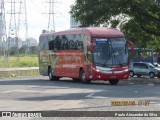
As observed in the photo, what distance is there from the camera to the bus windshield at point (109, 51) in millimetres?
30094

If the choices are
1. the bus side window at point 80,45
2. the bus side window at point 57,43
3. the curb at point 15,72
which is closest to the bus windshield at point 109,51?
the bus side window at point 80,45

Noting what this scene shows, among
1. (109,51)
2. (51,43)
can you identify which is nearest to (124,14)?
(51,43)

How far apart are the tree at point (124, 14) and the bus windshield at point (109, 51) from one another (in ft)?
31.7

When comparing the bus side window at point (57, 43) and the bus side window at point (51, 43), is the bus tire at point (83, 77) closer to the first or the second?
the bus side window at point (57, 43)

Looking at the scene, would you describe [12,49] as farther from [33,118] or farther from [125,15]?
[33,118]

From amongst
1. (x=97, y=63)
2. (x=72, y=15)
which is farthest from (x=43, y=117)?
(x=72, y=15)

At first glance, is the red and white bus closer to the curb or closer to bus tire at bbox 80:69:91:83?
bus tire at bbox 80:69:91:83

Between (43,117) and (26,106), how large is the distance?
10.4 feet

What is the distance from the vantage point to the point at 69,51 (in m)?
33.0

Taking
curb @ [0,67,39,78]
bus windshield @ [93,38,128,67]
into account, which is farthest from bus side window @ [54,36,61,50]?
curb @ [0,67,39,78]

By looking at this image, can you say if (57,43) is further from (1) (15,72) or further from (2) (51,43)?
(1) (15,72)

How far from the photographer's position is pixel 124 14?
1732 inches

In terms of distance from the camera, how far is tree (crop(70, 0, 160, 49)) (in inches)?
1575

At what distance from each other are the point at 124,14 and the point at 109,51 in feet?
47.4
